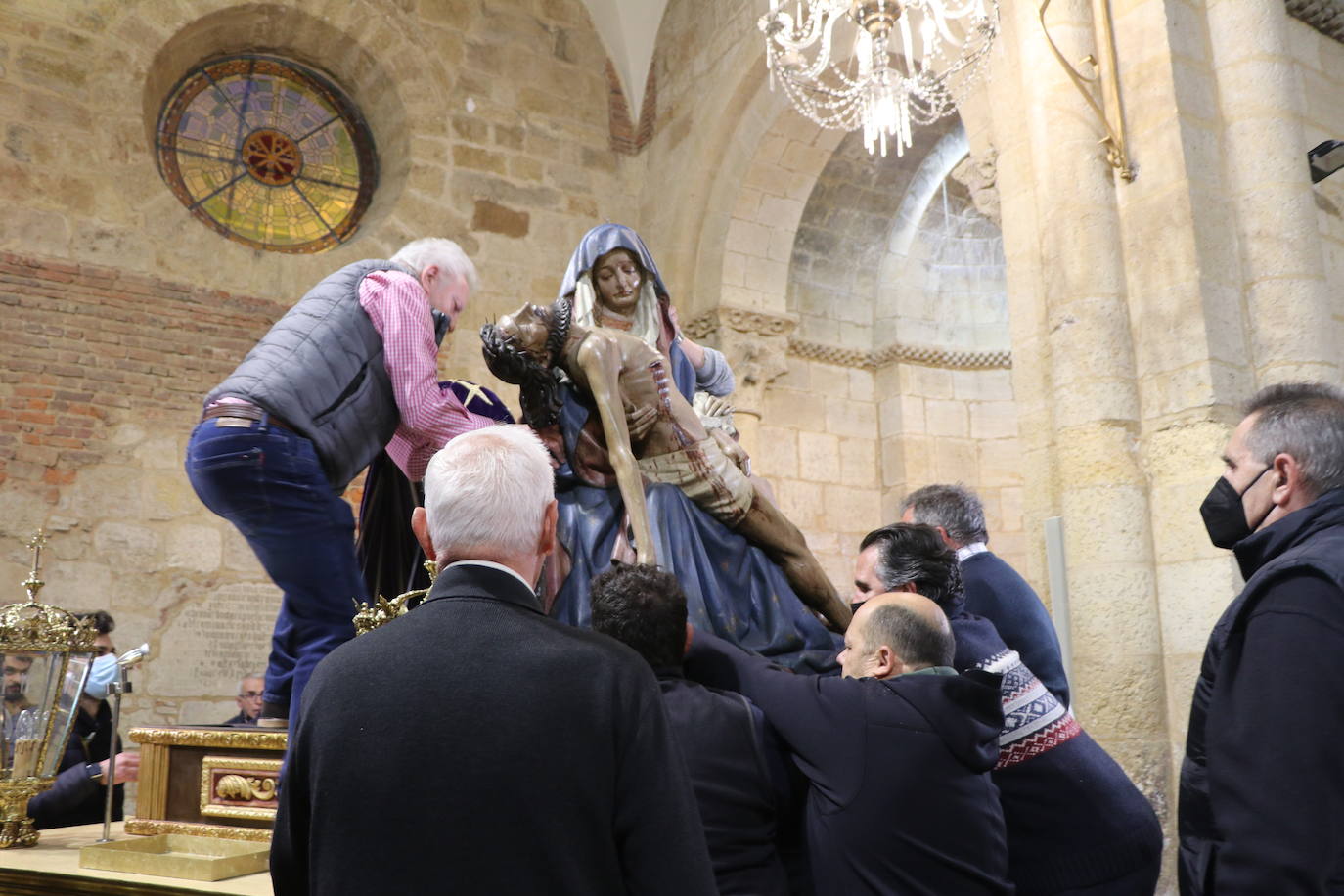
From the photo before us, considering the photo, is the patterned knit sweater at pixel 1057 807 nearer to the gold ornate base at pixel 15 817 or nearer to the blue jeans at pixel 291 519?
the blue jeans at pixel 291 519

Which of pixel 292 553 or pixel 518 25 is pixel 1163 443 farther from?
pixel 518 25

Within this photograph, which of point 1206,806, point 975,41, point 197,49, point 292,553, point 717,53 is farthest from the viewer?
point 717,53

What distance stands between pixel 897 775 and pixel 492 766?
0.90 m

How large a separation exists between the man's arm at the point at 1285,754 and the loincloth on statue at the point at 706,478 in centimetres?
137

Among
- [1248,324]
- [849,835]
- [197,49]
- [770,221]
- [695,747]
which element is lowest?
[849,835]

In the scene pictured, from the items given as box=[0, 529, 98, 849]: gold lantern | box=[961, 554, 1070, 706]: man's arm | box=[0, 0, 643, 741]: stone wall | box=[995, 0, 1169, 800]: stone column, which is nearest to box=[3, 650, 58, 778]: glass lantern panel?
box=[0, 529, 98, 849]: gold lantern

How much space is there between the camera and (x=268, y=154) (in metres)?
8.63

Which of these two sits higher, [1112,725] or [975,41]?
[975,41]

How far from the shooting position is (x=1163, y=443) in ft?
16.2

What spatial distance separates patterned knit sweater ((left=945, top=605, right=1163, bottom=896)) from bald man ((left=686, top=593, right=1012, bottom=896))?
1.08ft

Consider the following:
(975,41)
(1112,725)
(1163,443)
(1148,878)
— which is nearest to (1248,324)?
(1163,443)

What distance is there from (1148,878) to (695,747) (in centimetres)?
112

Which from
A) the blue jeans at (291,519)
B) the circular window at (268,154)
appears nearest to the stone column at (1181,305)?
the blue jeans at (291,519)

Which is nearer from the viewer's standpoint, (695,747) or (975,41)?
(695,747)
